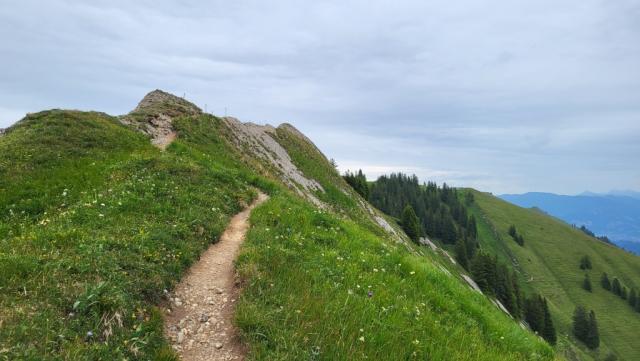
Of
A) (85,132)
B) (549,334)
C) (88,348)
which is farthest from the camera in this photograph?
(549,334)

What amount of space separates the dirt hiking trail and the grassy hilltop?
333 mm

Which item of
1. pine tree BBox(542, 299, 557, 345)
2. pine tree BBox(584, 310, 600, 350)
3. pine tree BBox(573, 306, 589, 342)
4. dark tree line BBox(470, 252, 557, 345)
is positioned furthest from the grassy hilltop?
pine tree BBox(584, 310, 600, 350)

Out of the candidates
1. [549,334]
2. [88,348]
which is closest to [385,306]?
[88,348]

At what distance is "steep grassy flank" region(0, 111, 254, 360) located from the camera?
7086 mm

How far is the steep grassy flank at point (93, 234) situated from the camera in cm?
709

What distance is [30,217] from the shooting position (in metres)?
16.0

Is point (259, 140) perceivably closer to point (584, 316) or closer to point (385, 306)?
point (385, 306)

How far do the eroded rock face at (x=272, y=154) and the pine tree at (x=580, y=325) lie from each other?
14565cm

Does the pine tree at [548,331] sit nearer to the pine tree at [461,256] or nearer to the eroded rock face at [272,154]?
the pine tree at [461,256]

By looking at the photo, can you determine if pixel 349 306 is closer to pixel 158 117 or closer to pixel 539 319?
pixel 158 117

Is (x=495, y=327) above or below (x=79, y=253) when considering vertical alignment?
below

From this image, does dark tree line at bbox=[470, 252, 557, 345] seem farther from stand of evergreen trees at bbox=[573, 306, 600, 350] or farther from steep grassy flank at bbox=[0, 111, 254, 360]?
steep grassy flank at bbox=[0, 111, 254, 360]

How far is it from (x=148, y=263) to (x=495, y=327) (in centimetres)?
1015

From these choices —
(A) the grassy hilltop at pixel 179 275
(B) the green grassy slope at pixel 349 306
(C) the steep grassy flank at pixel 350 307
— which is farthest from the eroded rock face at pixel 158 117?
(C) the steep grassy flank at pixel 350 307
